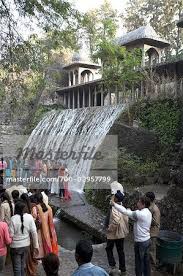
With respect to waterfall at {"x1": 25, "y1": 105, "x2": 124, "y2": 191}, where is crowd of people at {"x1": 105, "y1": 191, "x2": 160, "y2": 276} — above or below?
below

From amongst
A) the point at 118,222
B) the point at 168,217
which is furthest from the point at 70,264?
the point at 168,217

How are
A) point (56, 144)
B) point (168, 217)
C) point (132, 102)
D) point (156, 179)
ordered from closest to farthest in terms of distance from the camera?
point (168, 217)
point (156, 179)
point (132, 102)
point (56, 144)

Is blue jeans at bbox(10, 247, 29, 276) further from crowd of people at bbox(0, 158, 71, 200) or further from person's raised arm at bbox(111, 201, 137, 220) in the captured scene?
crowd of people at bbox(0, 158, 71, 200)

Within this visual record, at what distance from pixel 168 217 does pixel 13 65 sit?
479 centimetres

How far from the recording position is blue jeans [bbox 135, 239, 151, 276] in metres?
5.40

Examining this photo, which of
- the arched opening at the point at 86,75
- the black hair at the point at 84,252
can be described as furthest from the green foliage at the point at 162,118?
the arched opening at the point at 86,75

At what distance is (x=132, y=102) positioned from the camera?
668 inches

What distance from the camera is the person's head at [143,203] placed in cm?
538

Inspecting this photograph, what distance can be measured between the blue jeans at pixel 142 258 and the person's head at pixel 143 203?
533mm

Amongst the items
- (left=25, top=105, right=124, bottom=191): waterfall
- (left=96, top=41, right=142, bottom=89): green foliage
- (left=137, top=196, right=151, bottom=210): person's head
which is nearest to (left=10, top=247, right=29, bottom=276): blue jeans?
(left=137, top=196, right=151, bottom=210): person's head

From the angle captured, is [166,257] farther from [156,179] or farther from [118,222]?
[156,179]

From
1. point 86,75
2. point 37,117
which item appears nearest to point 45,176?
point 37,117

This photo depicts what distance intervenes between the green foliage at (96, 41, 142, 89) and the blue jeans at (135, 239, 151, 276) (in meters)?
12.6

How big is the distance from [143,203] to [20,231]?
6.14 feet
